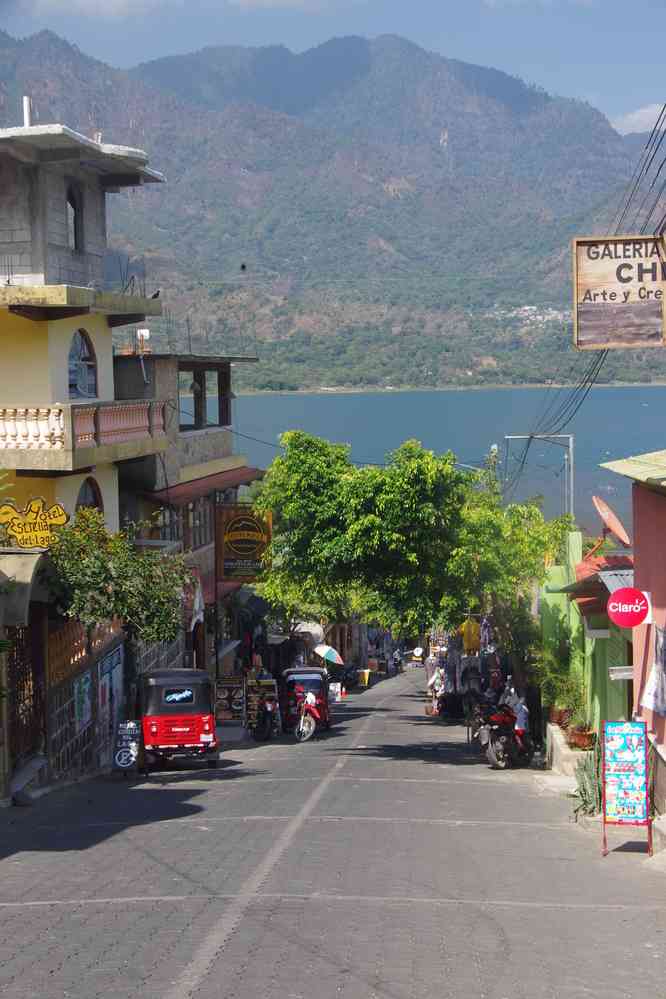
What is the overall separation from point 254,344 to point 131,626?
16059cm

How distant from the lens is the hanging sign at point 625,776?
43.1ft

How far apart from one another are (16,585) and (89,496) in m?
9.94

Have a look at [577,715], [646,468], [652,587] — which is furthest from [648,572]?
[577,715]

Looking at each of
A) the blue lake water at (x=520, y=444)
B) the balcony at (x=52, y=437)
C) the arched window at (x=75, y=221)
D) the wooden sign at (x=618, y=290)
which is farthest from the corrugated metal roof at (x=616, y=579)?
the blue lake water at (x=520, y=444)

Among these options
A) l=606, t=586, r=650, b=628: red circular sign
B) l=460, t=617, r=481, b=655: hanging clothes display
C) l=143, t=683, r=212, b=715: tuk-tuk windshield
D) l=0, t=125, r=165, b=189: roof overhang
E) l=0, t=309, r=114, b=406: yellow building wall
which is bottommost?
l=143, t=683, r=212, b=715: tuk-tuk windshield

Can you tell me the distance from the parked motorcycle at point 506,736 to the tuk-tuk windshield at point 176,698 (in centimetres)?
499

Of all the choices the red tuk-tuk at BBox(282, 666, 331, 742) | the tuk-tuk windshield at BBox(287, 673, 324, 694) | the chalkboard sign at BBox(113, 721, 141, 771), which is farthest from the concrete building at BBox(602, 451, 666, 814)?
the tuk-tuk windshield at BBox(287, 673, 324, 694)

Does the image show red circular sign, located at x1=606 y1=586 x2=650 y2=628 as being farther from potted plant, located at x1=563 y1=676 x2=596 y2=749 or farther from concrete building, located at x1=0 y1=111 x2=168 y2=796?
concrete building, located at x1=0 y1=111 x2=168 y2=796

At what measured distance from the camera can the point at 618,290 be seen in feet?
41.2

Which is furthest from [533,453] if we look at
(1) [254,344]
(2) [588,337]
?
(2) [588,337]

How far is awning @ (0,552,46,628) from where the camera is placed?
16609 mm

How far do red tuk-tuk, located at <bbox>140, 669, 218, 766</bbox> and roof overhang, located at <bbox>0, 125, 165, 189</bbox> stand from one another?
10.0m

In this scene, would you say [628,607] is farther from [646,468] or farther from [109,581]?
[109,581]

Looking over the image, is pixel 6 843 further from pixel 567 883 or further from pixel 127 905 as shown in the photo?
pixel 567 883
